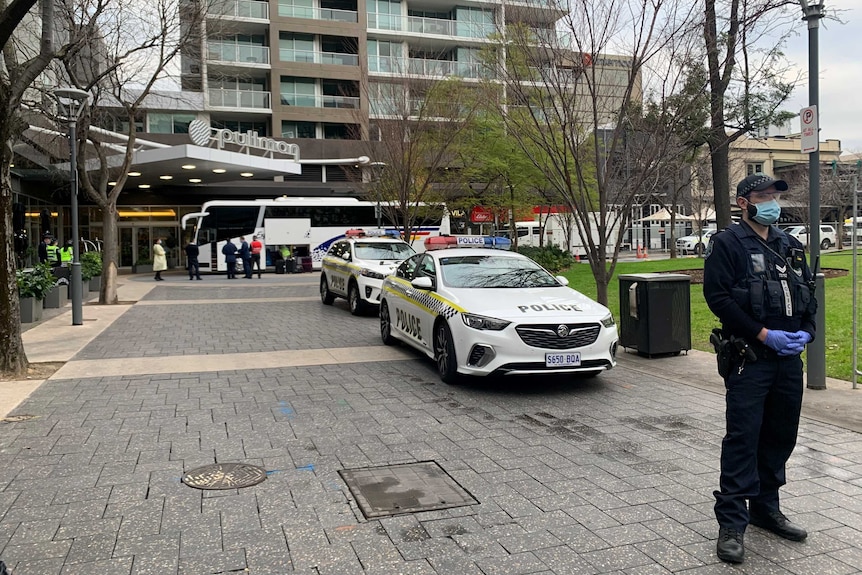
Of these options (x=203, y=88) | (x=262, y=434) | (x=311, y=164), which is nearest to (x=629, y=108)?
(x=262, y=434)

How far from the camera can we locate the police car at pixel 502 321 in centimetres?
725

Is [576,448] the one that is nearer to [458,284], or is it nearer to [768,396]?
[768,396]

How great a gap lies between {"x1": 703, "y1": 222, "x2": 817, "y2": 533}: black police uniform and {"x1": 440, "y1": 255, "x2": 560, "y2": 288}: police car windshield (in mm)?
4944

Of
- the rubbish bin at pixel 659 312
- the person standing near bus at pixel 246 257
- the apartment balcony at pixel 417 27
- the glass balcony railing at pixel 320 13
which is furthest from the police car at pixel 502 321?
the apartment balcony at pixel 417 27

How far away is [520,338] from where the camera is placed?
23.7 ft

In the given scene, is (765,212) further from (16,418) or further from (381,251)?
(381,251)

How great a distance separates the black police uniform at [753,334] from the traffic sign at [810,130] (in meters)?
3.94

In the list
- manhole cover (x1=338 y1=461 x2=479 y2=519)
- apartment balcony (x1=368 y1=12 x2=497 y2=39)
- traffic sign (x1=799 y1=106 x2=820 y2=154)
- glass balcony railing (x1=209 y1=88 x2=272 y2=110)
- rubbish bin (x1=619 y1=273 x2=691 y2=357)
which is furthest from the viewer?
apartment balcony (x1=368 y1=12 x2=497 y2=39)

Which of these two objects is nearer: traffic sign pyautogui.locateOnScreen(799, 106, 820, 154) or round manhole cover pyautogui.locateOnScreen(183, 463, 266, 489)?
round manhole cover pyautogui.locateOnScreen(183, 463, 266, 489)

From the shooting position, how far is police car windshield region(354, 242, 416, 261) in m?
15.6

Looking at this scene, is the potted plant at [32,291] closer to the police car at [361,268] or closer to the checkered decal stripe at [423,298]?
the police car at [361,268]

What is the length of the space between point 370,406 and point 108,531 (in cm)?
324

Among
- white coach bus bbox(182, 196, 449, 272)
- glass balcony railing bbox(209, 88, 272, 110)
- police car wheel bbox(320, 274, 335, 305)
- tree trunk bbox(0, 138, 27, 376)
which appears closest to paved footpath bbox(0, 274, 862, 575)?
tree trunk bbox(0, 138, 27, 376)

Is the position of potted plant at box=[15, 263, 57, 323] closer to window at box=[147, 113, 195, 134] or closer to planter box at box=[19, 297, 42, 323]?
planter box at box=[19, 297, 42, 323]
